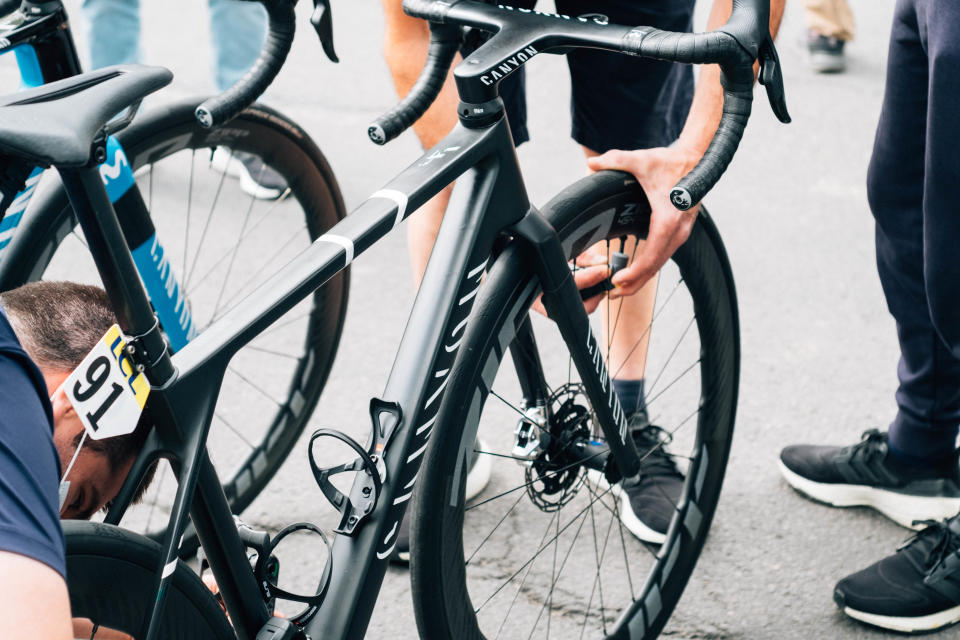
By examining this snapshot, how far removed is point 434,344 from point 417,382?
6cm

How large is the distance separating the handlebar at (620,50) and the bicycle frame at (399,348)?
0.30 ft

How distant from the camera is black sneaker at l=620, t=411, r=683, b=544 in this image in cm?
234

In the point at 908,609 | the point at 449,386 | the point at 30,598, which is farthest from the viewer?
the point at 908,609

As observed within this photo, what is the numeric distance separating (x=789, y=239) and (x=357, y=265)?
146 cm

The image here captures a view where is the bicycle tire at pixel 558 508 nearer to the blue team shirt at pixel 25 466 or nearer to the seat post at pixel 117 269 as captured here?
the seat post at pixel 117 269

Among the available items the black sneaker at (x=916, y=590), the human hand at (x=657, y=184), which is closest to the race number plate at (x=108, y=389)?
the human hand at (x=657, y=184)

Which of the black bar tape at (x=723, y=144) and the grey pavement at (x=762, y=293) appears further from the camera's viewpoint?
the grey pavement at (x=762, y=293)

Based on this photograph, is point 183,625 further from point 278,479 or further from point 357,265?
point 357,265

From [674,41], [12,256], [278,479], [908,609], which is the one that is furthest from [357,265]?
[674,41]

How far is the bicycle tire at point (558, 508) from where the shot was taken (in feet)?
4.94

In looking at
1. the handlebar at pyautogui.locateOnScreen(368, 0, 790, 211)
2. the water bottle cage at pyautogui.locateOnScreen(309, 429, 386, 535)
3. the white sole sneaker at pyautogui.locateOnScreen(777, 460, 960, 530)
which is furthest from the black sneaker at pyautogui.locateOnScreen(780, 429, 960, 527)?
the water bottle cage at pyautogui.locateOnScreen(309, 429, 386, 535)

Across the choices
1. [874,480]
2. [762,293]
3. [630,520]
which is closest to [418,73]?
[630,520]

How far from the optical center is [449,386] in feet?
4.85

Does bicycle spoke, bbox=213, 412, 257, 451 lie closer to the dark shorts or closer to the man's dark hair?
the dark shorts
